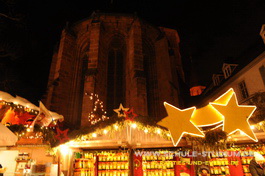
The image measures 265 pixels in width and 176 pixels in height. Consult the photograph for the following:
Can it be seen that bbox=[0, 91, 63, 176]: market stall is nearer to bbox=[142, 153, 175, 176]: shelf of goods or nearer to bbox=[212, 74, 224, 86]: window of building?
bbox=[142, 153, 175, 176]: shelf of goods

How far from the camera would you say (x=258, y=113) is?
16.6ft

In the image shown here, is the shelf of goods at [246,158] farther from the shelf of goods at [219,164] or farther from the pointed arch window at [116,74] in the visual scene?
the pointed arch window at [116,74]

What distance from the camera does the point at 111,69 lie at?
14.9 metres

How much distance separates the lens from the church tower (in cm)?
1235

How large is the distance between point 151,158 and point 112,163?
146 cm

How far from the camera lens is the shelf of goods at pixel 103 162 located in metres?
6.71

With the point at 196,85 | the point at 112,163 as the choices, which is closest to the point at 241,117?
the point at 112,163

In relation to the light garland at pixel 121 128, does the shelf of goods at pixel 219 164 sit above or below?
below

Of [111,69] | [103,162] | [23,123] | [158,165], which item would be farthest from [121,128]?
[111,69]

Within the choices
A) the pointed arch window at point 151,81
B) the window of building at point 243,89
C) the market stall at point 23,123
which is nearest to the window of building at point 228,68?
the window of building at point 243,89

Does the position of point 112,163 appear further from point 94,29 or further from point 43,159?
point 94,29

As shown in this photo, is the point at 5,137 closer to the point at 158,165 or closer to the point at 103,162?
the point at 103,162

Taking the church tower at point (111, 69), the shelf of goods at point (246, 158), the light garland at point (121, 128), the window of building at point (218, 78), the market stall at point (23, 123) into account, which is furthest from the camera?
the window of building at point (218, 78)

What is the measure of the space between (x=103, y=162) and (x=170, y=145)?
267 centimetres
